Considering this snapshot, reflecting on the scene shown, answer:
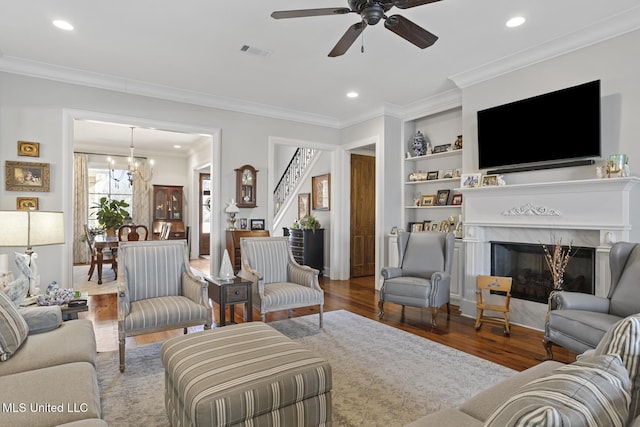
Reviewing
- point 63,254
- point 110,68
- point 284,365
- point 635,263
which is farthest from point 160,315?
point 635,263

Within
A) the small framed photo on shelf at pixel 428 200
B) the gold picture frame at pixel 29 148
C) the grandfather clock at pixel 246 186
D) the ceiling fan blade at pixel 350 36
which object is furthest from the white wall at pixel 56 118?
the small framed photo on shelf at pixel 428 200

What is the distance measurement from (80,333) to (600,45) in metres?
5.06

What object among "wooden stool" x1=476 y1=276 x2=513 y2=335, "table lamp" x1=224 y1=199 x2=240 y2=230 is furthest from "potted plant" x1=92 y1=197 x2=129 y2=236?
"wooden stool" x1=476 y1=276 x2=513 y2=335

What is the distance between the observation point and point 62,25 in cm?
344

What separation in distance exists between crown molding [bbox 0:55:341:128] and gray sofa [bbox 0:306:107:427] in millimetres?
3517

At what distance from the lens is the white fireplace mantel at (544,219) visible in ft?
10.7

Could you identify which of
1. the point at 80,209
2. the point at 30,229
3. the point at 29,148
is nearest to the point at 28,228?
the point at 30,229

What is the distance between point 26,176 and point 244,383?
434 centimetres

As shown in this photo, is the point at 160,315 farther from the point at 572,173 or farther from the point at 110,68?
the point at 572,173

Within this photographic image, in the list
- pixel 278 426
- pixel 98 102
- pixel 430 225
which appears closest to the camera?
pixel 278 426

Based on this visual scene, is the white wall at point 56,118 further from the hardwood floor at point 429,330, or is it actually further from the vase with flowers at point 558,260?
the vase with flowers at point 558,260

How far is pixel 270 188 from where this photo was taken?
614cm

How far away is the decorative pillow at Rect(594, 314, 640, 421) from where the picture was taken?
1.00m

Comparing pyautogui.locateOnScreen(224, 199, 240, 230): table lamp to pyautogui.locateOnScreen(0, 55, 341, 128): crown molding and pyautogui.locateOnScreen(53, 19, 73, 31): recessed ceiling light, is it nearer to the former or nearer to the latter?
pyautogui.locateOnScreen(0, 55, 341, 128): crown molding
